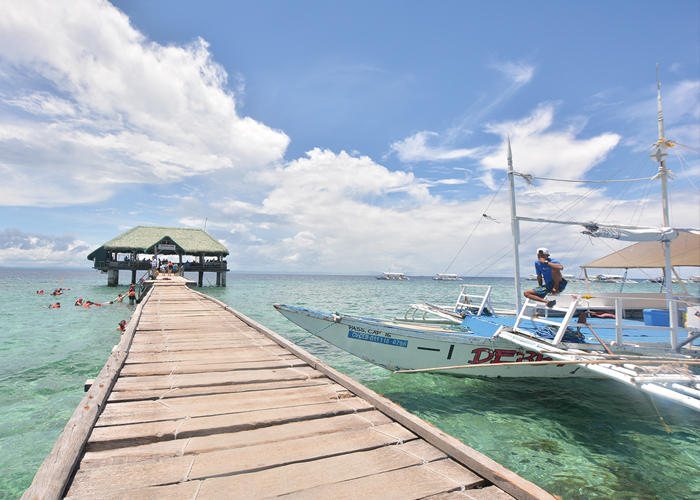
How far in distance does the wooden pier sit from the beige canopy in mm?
11808

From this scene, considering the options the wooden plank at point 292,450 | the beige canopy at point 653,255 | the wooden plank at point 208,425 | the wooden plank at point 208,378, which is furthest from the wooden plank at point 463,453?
the beige canopy at point 653,255

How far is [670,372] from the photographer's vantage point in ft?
18.2

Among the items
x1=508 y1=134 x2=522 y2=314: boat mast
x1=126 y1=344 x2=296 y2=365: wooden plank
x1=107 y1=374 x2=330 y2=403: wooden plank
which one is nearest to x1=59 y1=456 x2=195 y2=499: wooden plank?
x1=107 y1=374 x2=330 y2=403: wooden plank

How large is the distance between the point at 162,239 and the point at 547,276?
37356 mm

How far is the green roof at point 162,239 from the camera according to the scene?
3766 centimetres

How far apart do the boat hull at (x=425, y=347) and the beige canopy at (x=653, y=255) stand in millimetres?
5953

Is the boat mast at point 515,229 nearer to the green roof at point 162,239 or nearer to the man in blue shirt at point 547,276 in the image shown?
the man in blue shirt at point 547,276

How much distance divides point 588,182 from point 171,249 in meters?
37.5

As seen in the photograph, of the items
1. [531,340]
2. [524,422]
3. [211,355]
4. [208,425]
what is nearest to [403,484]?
[208,425]

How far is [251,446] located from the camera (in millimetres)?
2531

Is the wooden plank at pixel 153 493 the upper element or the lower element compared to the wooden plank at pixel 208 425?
lower

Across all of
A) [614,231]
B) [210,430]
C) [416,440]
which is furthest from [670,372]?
[210,430]

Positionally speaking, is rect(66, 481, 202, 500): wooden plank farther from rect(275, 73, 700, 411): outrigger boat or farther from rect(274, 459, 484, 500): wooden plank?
rect(275, 73, 700, 411): outrigger boat

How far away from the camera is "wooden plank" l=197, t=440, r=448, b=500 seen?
2.02m
